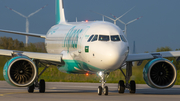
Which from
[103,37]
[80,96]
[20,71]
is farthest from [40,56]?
[103,37]

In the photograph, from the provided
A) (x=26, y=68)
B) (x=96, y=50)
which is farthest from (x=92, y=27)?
(x=26, y=68)

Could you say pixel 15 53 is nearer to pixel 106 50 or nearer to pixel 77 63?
pixel 77 63

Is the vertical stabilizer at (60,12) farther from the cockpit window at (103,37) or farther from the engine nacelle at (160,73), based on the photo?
the cockpit window at (103,37)

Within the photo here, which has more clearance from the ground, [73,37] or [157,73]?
[73,37]

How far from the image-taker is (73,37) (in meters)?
28.5

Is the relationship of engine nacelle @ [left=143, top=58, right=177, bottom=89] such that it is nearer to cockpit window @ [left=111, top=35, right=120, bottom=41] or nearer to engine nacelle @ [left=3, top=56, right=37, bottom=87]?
cockpit window @ [left=111, top=35, right=120, bottom=41]

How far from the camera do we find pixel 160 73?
26562 millimetres

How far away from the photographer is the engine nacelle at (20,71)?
2553 centimetres

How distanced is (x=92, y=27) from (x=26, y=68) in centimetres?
448

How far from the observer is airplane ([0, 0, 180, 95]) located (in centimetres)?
2373

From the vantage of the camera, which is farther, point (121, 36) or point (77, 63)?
point (77, 63)

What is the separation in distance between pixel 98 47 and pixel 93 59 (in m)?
0.83

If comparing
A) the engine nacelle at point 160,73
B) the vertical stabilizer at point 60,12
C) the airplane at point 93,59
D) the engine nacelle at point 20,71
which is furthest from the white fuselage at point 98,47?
the vertical stabilizer at point 60,12

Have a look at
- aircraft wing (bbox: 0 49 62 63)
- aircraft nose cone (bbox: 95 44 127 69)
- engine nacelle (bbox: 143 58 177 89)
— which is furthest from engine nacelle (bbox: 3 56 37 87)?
engine nacelle (bbox: 143 58 177 89)
